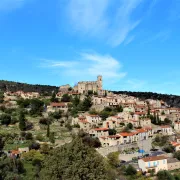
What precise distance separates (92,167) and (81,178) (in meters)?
0.90

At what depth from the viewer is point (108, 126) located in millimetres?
60594

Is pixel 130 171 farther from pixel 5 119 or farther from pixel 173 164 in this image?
pixel 5 119

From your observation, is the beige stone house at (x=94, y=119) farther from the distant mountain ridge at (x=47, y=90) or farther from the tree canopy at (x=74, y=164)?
the distant mountain ridge at (x=47, y=90)

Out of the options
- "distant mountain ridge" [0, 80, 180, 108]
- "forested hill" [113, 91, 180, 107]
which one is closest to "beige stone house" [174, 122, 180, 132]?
"forested hill" [113, 91, 180, 107]

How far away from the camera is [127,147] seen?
5153 cm

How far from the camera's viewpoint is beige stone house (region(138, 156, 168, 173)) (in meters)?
41.2

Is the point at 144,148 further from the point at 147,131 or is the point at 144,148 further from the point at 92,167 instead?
the point at 92,167

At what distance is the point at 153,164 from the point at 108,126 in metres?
19.8

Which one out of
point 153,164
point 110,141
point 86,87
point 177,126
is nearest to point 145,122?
point 177,126

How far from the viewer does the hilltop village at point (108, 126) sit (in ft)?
153

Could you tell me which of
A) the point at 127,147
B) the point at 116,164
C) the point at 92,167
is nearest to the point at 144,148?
the point at 127,147

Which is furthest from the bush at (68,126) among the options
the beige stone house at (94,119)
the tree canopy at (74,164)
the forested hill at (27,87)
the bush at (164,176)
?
the forested hill at (27,87)

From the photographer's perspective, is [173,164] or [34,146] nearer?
[173,164]

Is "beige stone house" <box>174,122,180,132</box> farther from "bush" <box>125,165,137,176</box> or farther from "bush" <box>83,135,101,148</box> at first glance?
"bush" <box>125,165,137,176</box>
